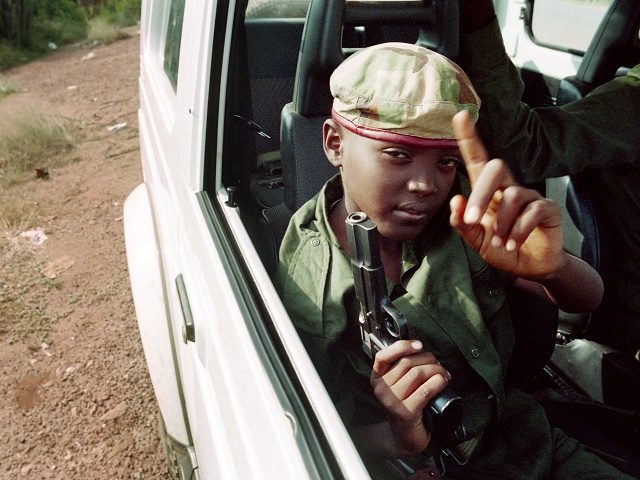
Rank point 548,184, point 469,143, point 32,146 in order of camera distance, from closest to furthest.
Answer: point 469,143 → point 548,184 → point 32,146

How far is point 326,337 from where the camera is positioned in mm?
1250

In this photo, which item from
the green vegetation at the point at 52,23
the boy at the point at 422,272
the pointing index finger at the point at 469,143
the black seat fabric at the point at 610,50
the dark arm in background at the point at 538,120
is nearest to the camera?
the pointing index finger at the point at 469,143

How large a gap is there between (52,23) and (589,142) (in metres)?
16.4

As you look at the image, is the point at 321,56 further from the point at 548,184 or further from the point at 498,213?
the point at 548,184

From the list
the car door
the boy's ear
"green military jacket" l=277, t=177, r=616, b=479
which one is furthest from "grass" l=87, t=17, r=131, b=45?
"green military jacket" l=277, t=177, r=616, b=479

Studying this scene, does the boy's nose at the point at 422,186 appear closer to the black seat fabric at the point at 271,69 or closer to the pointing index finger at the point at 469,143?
the pointing index finger at the point at 469,143

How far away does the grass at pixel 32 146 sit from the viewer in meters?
6.63

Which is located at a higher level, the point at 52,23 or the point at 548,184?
the point at 548,184

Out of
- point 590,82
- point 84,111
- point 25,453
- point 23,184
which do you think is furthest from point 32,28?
point 590,82

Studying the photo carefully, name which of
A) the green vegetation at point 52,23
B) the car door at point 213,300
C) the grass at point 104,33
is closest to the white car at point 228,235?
the car door at point 213,300

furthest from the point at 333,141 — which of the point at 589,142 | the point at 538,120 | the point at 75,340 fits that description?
the point at 75,340

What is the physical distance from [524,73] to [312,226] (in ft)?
7.29

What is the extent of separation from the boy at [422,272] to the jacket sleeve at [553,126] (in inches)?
18.3

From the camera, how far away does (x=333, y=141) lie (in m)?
1.38
